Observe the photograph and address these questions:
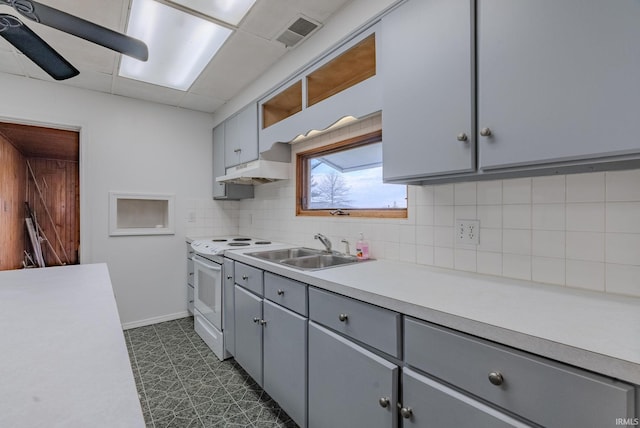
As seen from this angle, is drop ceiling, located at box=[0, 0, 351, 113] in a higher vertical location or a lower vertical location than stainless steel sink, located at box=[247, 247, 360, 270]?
higher

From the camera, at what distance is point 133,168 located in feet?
10.5

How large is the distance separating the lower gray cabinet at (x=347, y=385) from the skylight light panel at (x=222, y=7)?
1861 millimetres

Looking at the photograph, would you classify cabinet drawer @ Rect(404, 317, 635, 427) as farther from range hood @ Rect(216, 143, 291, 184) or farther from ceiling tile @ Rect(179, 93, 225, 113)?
ceiling tile @ Rect(179, 93, 225, 113)

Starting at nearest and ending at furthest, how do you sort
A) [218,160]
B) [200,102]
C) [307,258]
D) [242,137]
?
1. [307,258]
2. [242,137]
3. [200,102]
4. [218,160]

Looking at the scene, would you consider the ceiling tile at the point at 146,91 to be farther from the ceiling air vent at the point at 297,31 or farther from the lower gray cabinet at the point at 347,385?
the lower gray cabinet at the point at 347,385

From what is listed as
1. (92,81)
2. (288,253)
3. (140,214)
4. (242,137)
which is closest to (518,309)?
(288,253)

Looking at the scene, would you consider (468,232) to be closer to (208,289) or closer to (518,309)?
(518,309)

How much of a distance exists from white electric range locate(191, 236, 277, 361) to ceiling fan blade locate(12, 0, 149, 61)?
4.85 feet

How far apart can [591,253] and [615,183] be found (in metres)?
0.27

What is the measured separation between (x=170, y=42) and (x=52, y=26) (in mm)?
1058

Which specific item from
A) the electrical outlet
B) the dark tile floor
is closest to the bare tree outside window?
the electrical outlet

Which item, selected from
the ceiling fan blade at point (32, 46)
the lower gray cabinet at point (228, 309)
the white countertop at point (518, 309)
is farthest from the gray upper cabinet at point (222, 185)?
the white countertop at point (518, 309)

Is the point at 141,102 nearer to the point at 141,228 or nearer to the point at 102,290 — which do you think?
the point at 141,228

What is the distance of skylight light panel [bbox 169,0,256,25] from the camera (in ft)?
5.72
